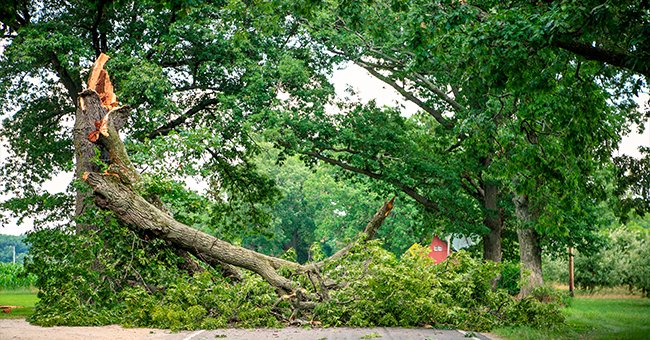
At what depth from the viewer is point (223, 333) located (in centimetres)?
1355

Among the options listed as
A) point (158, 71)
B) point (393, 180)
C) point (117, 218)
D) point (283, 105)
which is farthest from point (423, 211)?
point (117, 218)

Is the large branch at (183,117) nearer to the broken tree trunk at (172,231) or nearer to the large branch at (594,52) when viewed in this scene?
the broken tree trunk at (172,231)

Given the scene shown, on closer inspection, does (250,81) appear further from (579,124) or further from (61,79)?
(579,124)

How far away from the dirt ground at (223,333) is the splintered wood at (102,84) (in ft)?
21.7

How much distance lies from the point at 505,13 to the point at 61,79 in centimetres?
1493

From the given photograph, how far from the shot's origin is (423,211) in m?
29.6

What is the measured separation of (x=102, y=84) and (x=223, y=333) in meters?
8.76

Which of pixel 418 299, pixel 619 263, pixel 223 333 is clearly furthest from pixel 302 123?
pixel 619 263

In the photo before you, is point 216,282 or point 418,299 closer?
point 418,299

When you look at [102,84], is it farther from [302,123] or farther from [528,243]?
[528,243]

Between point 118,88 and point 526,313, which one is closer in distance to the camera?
Answer: point 526,313

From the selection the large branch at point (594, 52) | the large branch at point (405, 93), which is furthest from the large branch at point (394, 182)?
the large branch at point (594, 52)

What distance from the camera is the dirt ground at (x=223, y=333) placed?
12.7 metres

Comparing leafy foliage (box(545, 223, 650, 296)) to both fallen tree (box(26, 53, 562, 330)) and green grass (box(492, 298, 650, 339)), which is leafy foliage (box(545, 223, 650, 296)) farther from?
fallen tree (box(26, 53, 562, 330))
